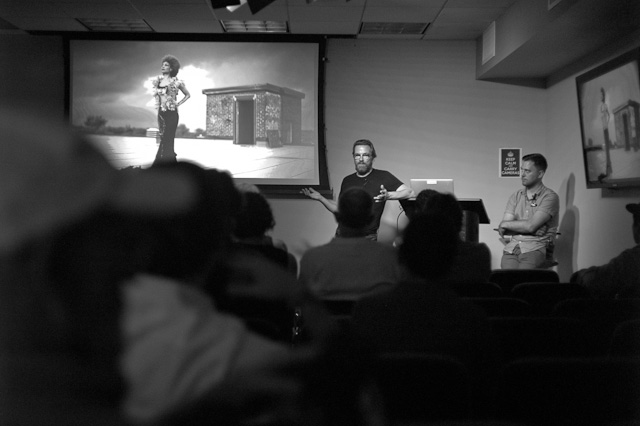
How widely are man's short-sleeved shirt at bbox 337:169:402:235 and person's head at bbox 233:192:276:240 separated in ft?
0.33

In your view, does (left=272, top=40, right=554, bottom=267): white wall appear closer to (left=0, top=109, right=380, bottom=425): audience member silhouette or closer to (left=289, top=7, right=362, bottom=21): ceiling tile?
(left=289, top=7, right=362, bottom=21): ceiling tile

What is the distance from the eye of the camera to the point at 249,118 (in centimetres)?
61

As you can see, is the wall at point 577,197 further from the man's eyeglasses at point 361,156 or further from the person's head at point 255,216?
the person's head at point 255,216

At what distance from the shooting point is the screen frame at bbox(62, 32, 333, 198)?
2.05 feet

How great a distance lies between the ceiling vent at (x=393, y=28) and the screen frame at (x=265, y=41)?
65 millimetres

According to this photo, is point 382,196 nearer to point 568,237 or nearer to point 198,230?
point 198,230

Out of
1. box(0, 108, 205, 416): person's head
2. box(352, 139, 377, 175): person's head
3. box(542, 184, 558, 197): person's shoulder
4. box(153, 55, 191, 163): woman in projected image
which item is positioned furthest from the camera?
box(542, 184, 558, 197): person's shoulder

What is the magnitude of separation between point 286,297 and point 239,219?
105 millimetres

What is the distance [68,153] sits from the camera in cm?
57

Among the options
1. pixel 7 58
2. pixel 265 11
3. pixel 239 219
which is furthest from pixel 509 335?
pixel 7 58

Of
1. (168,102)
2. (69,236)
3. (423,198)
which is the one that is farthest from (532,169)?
(69,236)

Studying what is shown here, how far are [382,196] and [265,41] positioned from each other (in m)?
0.26

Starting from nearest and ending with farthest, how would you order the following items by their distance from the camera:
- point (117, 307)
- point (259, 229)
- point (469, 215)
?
1. point (117, 307)
2. point (259, 229)
3. point (469, 215)

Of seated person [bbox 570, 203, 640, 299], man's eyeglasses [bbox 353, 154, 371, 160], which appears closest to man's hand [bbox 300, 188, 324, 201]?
man's eyeglasses [bbox 353, 154, 371, 160]
